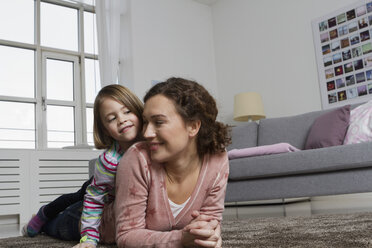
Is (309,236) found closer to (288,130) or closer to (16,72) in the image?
(288,130)

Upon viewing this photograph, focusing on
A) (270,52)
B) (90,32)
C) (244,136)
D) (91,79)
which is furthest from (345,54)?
(90,32)

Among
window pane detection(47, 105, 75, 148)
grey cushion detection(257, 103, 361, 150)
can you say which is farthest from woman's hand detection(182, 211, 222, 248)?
window pane detection(47, 105, 75, 148)

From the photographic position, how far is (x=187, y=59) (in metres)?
5.30

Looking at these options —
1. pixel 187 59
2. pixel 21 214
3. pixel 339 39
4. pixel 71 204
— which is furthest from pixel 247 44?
pixel 71 204

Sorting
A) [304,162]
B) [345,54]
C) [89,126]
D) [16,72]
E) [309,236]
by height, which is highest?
[16,72]

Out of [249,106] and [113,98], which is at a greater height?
[249,106]

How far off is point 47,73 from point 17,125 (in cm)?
73

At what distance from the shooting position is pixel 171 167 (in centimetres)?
108

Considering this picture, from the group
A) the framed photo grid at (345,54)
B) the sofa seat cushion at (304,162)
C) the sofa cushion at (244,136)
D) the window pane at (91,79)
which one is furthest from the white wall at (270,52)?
the sofa seat cushion at (304,162)

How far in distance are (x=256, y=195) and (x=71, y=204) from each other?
138cm

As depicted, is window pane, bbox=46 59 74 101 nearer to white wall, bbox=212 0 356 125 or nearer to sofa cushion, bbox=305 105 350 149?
white wall, bbox=212 0 356 125

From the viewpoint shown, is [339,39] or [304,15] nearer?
[339,39]

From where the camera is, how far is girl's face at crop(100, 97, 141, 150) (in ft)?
3.87

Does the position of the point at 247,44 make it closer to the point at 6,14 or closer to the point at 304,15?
the point at 304,15
